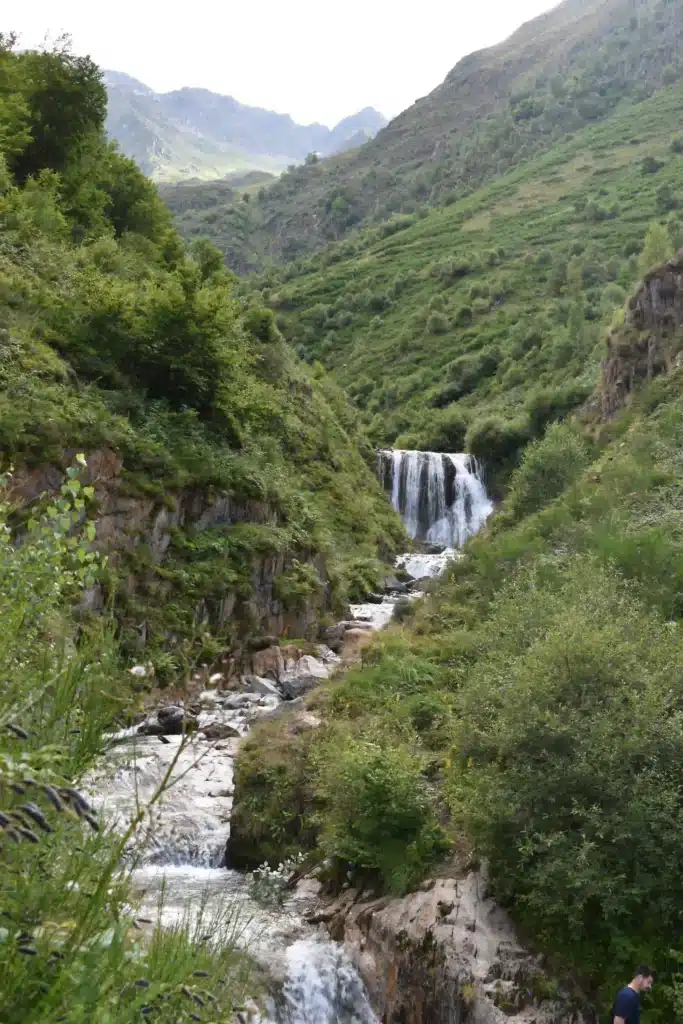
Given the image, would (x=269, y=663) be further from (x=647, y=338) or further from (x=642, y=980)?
(x=647, y=338)

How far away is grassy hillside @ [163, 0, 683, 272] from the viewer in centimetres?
12094

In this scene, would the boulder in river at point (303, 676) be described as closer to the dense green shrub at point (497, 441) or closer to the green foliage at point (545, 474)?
the green foliage at point (545, 474)

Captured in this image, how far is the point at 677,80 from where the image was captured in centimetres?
11550

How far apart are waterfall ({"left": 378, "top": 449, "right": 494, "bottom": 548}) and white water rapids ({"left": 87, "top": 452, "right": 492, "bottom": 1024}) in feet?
81.2

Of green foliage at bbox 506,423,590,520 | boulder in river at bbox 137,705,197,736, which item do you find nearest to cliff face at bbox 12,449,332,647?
boulder in river at bbox 137,705,197,736

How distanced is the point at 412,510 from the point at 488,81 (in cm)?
14006

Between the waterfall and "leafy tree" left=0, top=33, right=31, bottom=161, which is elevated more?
"leafy tree" left=0, top=33, right=31, bottom=161

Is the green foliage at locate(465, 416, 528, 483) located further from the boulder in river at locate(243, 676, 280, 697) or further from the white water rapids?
the white water rapids

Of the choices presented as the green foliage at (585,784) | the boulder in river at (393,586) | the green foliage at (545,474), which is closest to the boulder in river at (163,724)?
the green foliage at (585,784)

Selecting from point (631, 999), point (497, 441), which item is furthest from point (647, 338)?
point (631, 999)

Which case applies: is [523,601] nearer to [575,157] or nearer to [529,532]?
[529,532]

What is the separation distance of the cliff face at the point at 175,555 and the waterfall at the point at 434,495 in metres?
19.7

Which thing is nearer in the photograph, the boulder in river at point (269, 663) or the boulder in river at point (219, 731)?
the boulder in river at point (219, 731)

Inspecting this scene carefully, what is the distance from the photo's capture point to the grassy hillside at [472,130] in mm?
120938
